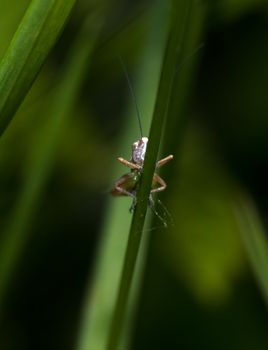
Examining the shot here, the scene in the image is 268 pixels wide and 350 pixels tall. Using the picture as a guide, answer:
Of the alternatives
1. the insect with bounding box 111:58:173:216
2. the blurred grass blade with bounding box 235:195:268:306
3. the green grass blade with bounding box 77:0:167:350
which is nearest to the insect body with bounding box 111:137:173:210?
the insect with bounding box 111:58:173:216

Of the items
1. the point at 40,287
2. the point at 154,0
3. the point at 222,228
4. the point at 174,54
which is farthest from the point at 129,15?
the point at 174,54

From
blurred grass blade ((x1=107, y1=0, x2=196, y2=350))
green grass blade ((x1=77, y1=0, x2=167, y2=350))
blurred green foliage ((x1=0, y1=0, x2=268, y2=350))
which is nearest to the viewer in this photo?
blurred grass blade ((x1=107, y1=0, x2=196, y2=350))

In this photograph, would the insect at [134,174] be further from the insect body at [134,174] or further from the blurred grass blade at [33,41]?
the blurred grass blade at [33,41]

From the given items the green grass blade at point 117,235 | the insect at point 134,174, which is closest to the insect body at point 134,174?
the insect at point 134,174

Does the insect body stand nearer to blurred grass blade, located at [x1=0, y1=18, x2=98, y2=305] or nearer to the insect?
the insect

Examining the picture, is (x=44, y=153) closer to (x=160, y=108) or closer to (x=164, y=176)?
(x=164, y=176)

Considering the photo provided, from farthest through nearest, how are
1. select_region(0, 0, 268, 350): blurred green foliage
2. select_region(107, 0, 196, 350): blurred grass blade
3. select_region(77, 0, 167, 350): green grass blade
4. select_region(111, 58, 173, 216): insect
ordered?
select_region(0, 0, 268, 350): blurred green foliage < select_region(77, 0, 167, 350): green grass blade < select_region(111, 58, 173, 216): insect < select_region(107, 0, 196, 350): blurred grass blade
